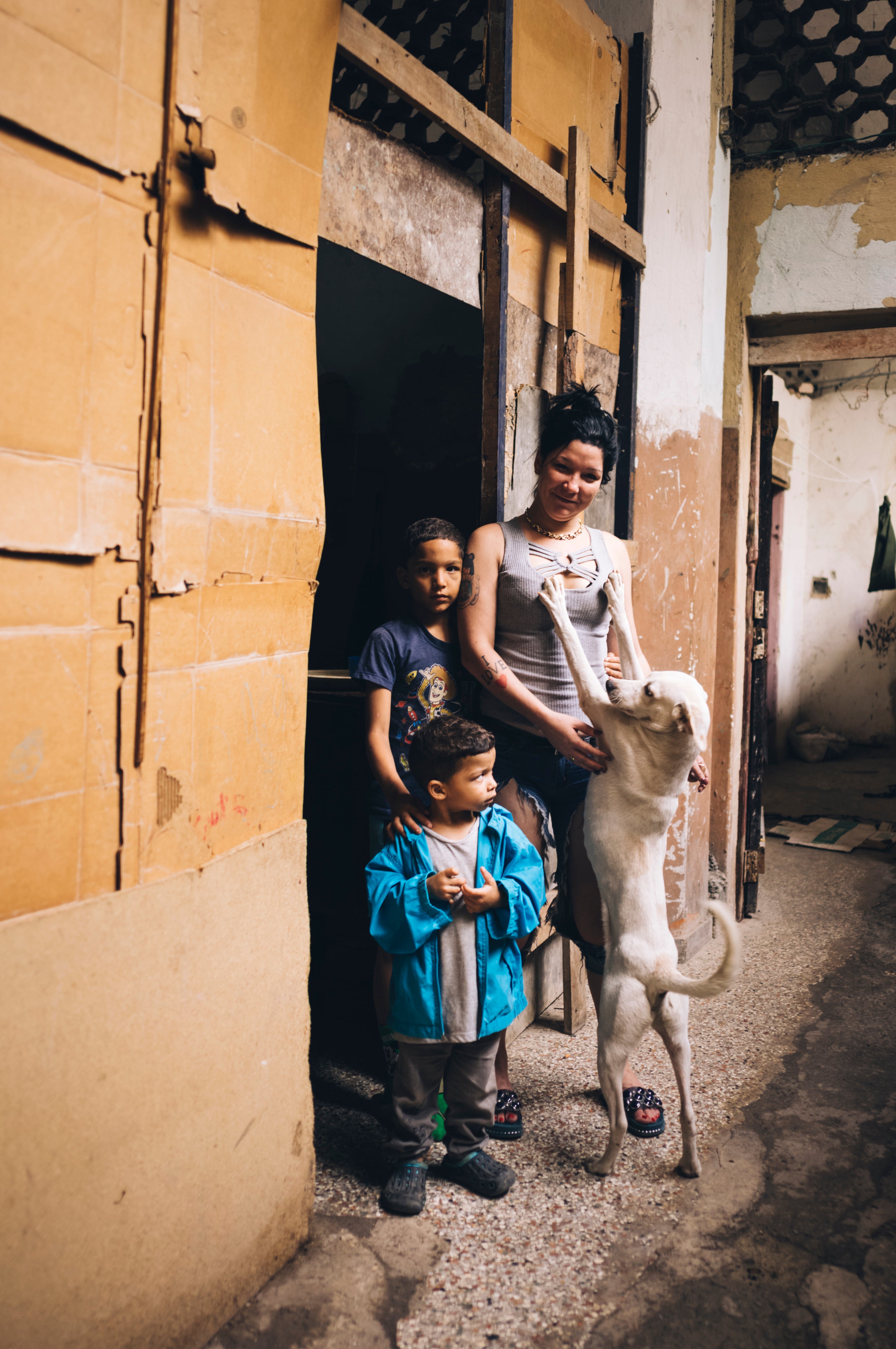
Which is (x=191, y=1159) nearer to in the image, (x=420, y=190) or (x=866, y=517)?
(x=420, y=190)

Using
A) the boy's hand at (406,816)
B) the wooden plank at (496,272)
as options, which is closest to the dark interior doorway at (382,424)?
the wooden plank at (496,272)

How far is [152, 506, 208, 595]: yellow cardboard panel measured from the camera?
1644 mm

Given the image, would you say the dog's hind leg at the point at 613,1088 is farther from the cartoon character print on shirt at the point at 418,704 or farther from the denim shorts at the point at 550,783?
the cartoon character print on shirt at the point at 418,704

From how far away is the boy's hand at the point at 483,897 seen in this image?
2.24 m

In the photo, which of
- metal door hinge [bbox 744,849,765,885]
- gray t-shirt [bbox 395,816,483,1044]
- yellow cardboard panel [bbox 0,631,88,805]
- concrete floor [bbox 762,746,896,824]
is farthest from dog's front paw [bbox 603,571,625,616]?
concrete floor [bbox 762,746,896,824]

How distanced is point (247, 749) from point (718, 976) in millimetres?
1238

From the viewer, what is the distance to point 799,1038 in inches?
129

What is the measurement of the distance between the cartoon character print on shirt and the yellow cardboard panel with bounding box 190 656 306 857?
1.53 ft

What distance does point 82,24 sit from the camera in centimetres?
144

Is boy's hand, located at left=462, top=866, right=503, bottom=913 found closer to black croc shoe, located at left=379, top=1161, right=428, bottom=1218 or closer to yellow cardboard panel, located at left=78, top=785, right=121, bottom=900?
black croc shoe, located at left=379, top=1161, right=428, bottom=1218

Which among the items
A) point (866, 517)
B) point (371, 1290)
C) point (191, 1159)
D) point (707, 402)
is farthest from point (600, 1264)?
point (866, 517)

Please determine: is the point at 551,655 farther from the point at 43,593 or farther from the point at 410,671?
the point at 43,593

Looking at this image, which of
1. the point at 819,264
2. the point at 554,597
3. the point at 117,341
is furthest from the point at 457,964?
the point at 819,264

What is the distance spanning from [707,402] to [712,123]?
3.92 ft
